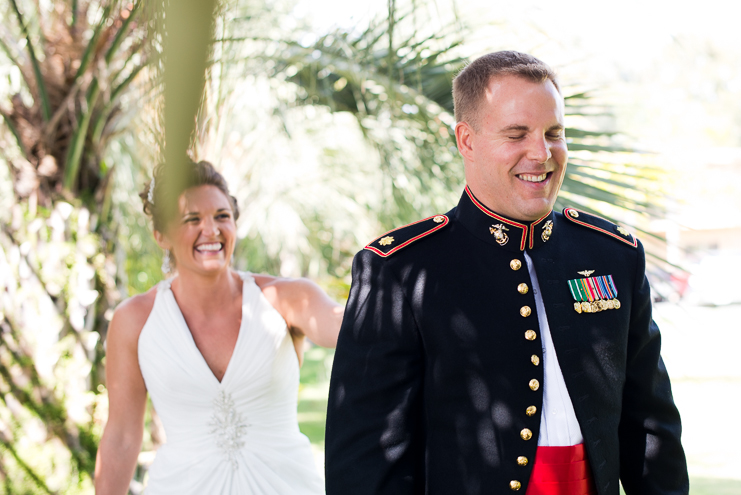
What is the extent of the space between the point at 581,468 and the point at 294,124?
361cm

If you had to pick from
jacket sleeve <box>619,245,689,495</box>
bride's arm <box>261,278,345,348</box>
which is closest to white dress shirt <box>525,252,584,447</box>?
jacket sleeve <box>619,245,689,495</box>

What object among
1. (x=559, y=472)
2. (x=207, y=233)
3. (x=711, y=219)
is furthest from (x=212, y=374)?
(x=711, y=219)

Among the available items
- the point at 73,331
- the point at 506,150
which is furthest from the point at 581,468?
the point at 73,331

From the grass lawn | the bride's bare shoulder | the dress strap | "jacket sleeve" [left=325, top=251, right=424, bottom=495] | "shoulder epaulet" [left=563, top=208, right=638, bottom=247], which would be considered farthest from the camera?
the grass lawn

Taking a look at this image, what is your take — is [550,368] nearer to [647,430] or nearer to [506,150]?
[647,430]

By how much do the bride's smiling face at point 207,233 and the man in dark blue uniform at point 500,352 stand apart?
965 millimetres

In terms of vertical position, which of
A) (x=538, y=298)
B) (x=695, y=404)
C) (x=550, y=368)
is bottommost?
Result: (x=695, y=404)

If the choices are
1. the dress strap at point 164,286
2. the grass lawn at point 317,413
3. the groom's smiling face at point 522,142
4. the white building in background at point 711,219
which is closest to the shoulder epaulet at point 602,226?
the groom's smiling face at point 522,142

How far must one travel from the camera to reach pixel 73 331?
348 centimetres

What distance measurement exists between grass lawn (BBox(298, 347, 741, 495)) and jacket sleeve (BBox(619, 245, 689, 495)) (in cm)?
384

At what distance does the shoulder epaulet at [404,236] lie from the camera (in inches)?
65.1

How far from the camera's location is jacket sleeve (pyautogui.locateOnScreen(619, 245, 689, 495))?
1.65 metres

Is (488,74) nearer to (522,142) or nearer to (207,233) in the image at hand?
(522,142)

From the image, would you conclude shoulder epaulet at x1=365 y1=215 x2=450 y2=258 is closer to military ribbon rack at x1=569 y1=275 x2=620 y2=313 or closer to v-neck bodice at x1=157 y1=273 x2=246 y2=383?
military ribbon rack at x1=569 y1=275 x2=620 y2=313
